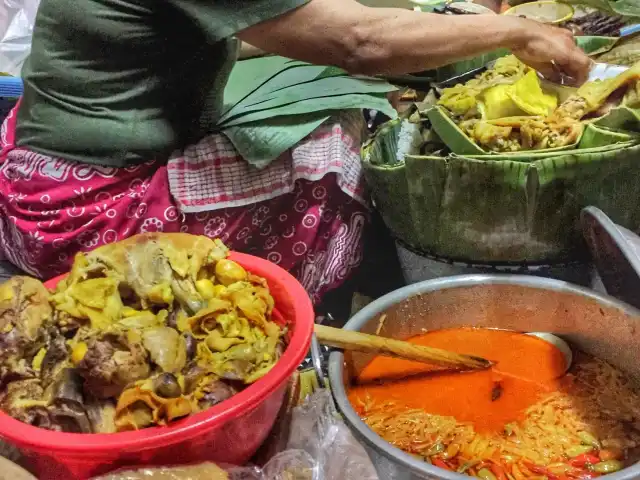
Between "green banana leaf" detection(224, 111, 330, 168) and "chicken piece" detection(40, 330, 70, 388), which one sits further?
"green banana leaf" detection(224, 111, 330, 168)

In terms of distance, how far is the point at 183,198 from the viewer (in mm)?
1567

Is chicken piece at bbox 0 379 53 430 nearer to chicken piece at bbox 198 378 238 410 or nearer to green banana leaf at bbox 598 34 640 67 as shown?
chicken piece at bbox 198 378 238 410

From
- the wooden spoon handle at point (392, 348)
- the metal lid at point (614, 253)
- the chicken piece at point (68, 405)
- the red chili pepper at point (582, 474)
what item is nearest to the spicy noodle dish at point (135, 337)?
the chicken piece at point (68, 405)

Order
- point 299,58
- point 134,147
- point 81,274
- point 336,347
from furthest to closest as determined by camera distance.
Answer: point 134,147
point 299,58
point 336,347
point 81,274

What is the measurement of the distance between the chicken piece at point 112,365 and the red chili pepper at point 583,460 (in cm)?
77

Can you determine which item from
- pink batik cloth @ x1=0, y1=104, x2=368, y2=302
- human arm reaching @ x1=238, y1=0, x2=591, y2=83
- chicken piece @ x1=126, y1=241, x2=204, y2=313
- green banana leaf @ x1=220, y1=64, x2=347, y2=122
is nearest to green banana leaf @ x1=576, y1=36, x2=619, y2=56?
human arm reaching @ x1=238, y1=0, x2=591, y2=83

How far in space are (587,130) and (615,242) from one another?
0.92ft

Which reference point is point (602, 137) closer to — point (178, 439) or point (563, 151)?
point (563, 151)

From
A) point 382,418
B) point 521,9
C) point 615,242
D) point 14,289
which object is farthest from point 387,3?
point 14,289

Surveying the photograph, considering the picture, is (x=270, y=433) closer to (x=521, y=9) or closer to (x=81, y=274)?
(x=81, y=274)

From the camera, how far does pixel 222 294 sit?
108 cm

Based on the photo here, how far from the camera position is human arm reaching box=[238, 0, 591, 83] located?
1.35m

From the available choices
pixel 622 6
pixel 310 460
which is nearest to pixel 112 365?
pixel 310 460

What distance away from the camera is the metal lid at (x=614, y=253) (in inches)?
50.4
